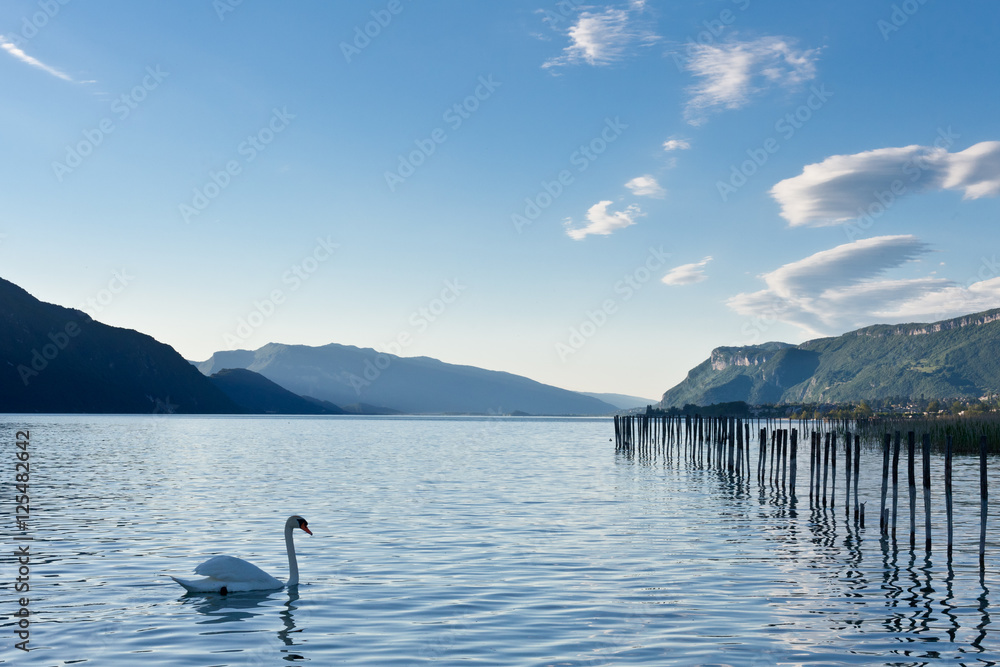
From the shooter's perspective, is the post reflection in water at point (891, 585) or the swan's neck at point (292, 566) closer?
the post reflection in water at point (891, 585)

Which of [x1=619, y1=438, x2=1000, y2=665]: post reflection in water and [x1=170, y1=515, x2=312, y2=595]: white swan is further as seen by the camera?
[x1=170, y1=515, x2=312, y2=595]: white swan

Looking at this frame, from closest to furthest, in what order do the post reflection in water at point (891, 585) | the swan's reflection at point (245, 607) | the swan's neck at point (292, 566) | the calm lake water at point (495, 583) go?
the calm lake water at point (495, 583), the post reflection in water at point (891, 585), the swan's reflection at point (245, 607), the swan's neck at point (292, 566)

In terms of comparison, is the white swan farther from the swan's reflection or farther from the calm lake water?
the calm lake water

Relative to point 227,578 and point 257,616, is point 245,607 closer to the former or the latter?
point 257,616

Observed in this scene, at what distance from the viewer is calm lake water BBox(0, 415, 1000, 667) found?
1115 cm

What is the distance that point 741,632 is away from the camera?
39.0ft

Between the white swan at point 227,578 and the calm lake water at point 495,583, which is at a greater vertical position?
the white swan at point 227,578

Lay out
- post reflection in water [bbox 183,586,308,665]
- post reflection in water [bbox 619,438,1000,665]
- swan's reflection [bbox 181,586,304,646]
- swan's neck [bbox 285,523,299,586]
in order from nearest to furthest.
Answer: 1. post reflection in water [bbox 183,586,308,665]
2. post reflection in water [bbox 619,438,1000,665]
3. swan's reflection [bbox 181,586,304,646]
4. swan's neck [bbox 285,523,299,586]

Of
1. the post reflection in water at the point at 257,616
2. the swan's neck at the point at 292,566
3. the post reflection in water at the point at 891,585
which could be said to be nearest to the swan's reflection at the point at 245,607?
the post reflection in water at the point at 257,616

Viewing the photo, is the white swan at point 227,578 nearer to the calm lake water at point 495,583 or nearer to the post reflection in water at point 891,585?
the calm lake water at point 495,583

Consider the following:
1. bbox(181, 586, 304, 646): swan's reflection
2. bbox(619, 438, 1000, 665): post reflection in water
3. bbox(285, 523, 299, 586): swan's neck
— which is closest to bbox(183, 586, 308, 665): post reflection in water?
bbox(181, 586, 304, 646): swan's reflection

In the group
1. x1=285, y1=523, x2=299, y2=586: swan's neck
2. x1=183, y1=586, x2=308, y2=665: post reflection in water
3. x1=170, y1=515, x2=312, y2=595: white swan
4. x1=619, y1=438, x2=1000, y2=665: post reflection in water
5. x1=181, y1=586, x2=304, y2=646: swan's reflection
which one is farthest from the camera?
x1=285, y1=523, x2=299, y2=586: swan's neck

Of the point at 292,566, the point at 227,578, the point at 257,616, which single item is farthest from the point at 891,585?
the point at 227,578

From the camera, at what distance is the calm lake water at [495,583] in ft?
36.6
